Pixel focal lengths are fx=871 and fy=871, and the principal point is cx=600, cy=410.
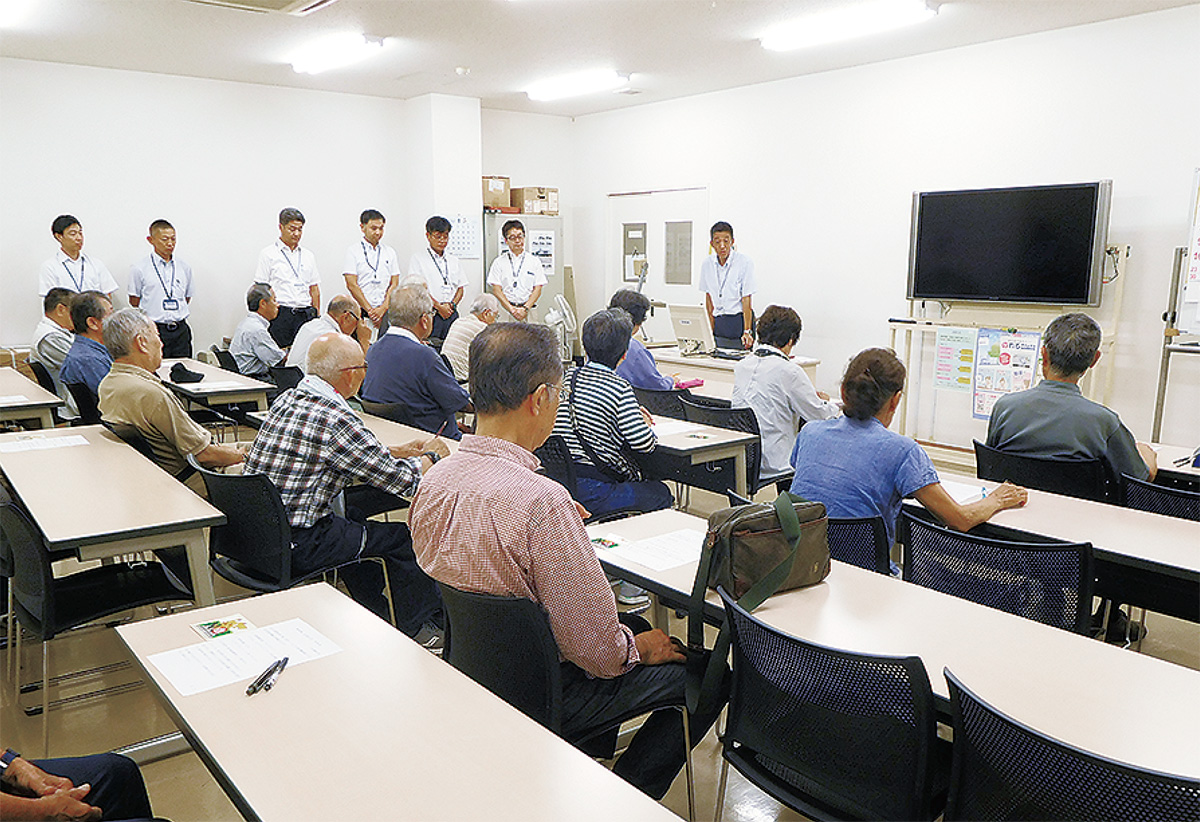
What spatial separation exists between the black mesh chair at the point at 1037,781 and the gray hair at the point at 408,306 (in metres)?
3.67

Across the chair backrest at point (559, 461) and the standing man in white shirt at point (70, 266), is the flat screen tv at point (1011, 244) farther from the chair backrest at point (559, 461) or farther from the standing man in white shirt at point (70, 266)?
the standing man in white shirt at point (70, 266)

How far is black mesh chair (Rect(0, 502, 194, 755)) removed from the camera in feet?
8.21

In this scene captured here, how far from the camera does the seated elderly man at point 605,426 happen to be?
356 centimetres

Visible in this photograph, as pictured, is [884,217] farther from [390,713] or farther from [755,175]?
[390,713]

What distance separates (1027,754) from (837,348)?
22.5 feet

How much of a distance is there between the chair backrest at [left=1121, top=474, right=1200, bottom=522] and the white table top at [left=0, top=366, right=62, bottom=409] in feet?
17.0

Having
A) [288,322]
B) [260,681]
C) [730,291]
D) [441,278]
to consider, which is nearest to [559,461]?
[260,681]

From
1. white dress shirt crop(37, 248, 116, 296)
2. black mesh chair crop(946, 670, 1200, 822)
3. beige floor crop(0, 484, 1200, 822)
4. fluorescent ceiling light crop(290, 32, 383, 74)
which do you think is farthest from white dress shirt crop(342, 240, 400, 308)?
black mesh chair crop(946, 670, 1200, 822)

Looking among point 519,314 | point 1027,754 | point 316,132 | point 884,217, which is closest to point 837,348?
point 884,217

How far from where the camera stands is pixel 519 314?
9102mm

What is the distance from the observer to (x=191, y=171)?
26.9ft

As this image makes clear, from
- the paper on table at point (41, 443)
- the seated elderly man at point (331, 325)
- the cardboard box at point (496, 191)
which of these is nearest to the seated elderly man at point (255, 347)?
the seated elderly man at point (331, 325)

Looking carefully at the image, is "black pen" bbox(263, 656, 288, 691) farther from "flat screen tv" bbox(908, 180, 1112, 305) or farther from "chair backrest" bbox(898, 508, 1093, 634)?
"flat screen tv" bbox(908, 180, 1112, 305)

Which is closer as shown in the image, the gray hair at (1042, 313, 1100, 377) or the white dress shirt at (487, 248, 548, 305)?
the gray hair at (1042, 313, 1100, 377)
